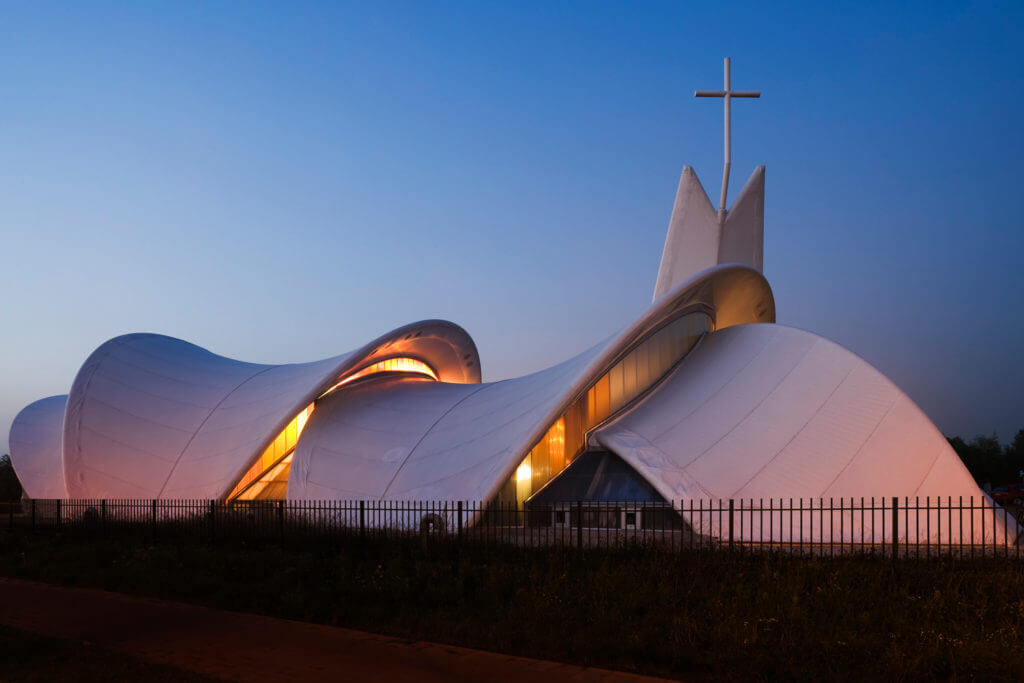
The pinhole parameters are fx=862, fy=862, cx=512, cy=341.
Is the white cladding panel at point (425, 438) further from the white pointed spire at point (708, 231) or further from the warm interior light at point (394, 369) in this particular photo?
the white pointed spire at point (708, 231)

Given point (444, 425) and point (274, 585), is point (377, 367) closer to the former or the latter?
point (444, 425)

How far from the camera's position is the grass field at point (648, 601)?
26.1 feet

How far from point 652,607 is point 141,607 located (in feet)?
22.1

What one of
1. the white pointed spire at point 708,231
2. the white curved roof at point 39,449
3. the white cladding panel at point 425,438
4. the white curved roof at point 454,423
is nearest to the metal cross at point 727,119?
the white pointed spire at point 708,231

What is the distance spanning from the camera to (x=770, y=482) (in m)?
18.6

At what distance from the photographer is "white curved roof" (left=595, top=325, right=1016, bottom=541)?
60.0 ft

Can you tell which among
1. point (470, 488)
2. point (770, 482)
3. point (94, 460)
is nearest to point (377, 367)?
point (94, 460)

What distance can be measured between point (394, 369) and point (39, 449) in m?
15.6

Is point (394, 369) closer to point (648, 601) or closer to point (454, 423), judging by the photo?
point (454, 423)

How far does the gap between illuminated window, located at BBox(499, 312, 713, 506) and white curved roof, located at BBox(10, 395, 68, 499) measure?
19767 millimetres

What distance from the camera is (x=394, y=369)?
3091cm

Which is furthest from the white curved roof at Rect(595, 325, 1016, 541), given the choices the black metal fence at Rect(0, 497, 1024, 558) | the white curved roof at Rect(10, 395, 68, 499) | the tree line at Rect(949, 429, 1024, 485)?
the tree line at Rect(949, 429, 1024, 485)

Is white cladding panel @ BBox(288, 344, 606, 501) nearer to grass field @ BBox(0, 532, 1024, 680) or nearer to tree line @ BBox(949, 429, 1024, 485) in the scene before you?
grass field @ BBox(0, 532, 1024, 680)

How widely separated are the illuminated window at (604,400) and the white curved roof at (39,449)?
778 inches
